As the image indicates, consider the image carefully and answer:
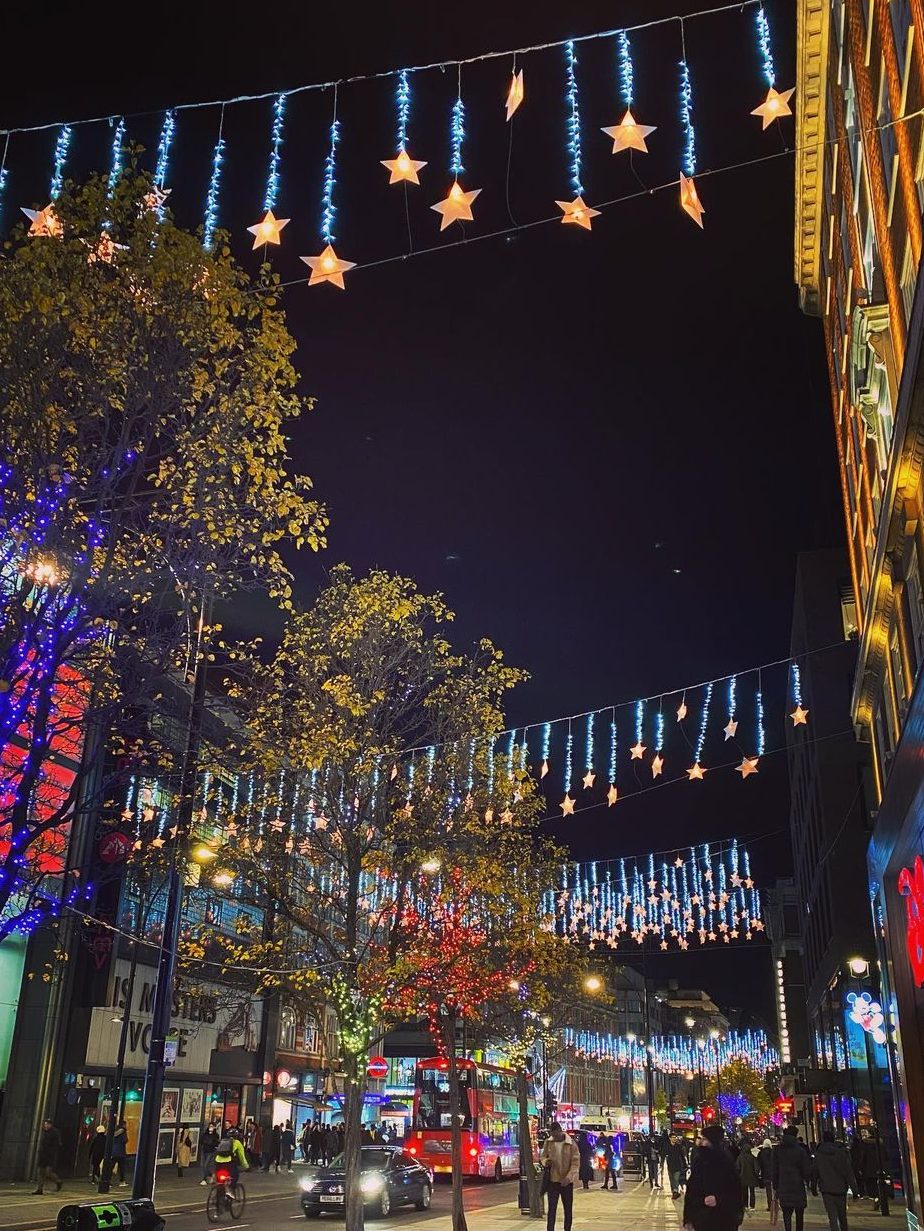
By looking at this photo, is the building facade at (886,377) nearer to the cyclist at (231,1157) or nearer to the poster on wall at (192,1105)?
the cyclist at (231,1157)

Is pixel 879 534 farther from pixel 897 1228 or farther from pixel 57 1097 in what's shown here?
pixel 57 1097

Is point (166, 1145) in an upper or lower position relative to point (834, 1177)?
lower

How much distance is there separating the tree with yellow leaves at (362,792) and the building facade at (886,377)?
7.18m

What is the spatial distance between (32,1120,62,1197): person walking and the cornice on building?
89.4ft

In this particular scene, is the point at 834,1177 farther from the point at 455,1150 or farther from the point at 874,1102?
the point at 874,1102

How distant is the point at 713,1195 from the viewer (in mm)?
10945

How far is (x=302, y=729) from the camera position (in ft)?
63.2

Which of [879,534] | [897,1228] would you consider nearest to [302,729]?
[879,534]

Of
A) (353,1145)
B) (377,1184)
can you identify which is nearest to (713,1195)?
(353,1145)

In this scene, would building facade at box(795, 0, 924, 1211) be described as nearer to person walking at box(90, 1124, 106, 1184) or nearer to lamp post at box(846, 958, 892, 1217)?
lamp post at box(846, 958, 892, 1217)

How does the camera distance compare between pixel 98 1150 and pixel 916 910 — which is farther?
pixel 98 1150

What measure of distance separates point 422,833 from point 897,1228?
13.5 m

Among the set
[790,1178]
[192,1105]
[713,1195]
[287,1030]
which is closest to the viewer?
[713,1195]

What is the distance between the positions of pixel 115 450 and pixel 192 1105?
35575 millimetres
